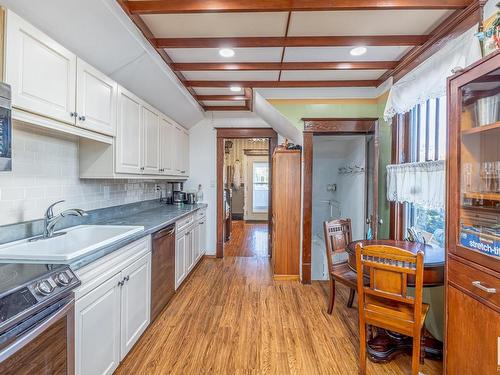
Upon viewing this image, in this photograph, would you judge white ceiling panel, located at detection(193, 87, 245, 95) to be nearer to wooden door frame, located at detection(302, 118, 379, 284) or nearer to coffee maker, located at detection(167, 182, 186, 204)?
wooden door frame, located at detection(302, 118, 379, 284)

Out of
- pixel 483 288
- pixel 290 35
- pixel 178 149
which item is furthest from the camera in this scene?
pixel 178 149

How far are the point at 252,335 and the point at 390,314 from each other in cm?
116

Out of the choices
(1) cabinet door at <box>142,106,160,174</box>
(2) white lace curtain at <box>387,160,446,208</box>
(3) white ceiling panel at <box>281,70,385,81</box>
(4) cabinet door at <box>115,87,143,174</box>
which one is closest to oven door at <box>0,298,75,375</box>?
(4) cabinet door at <box>115,87,143,174</box>

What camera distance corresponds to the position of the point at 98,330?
1593mm

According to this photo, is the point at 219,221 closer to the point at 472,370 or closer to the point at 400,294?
the point at 400,294

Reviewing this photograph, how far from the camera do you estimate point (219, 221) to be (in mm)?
4625

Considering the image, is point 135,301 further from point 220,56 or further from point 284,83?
point 284,83

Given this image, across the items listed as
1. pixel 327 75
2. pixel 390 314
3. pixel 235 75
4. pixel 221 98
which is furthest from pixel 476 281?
pixel 221 98

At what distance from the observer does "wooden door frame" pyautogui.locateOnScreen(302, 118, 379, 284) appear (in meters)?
3.35

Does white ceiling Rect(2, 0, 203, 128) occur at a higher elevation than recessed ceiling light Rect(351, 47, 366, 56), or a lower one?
lower

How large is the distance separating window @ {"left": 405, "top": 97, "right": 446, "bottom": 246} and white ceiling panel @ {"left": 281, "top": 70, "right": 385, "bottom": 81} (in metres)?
0.72

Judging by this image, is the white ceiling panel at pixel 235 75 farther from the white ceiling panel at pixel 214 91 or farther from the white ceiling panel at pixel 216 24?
the white ceiling panel at pixel 216 24

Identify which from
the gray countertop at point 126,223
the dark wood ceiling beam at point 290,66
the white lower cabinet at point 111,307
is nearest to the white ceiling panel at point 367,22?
→ the dark wood ceiling beam at point 290,66

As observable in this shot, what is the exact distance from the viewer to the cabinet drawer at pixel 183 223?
10.1 feet
